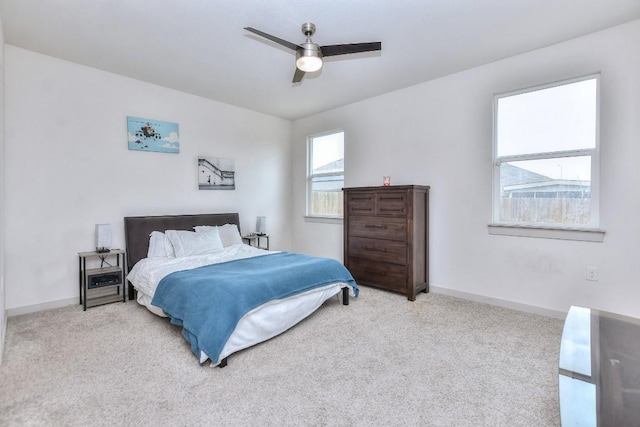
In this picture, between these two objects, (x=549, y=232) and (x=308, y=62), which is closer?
(x=308, y=62)

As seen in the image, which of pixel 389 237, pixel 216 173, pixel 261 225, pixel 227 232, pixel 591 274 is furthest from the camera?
pixel 261 225

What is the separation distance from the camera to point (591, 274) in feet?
9.67

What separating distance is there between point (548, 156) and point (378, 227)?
1.96 metres

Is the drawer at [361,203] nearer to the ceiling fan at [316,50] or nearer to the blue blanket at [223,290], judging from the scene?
the blue blanket at [223,290]

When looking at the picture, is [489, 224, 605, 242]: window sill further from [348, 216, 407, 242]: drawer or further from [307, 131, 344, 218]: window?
[307, 131, 344, 218]: window

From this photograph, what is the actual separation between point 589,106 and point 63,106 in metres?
5.42

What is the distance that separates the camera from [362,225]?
13.9ft

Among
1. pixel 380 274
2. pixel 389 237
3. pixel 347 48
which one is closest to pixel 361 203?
pixel 389 237

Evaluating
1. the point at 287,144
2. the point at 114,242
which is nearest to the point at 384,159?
the point at 287,144

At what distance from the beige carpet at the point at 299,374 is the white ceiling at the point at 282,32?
2453 mm

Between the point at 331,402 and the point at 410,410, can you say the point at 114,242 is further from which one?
the point at 410,410

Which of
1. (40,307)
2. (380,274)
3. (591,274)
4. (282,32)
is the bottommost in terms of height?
(40,307)

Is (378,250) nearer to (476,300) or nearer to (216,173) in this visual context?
(476,300)

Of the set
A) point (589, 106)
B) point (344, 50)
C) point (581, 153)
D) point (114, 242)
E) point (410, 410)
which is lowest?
point (410, 410)
